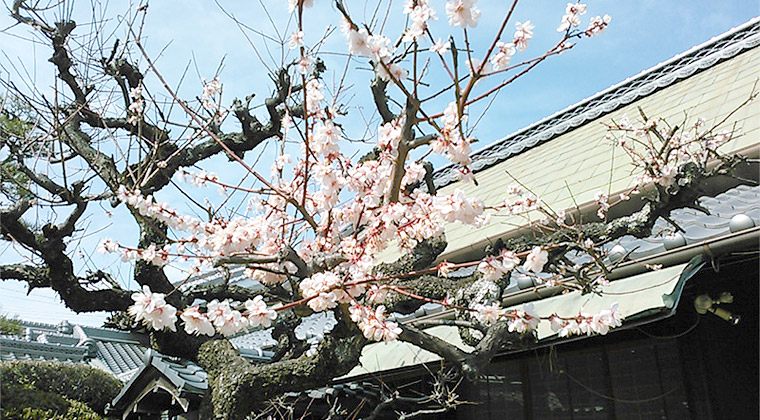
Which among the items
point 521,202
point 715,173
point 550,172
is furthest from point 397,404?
point 715,173

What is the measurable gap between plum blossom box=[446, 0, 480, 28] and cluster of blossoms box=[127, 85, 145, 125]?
305 cm

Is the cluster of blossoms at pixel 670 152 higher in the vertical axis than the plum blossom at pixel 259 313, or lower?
higher

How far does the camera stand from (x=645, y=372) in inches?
165

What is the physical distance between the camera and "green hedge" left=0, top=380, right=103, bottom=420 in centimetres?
523

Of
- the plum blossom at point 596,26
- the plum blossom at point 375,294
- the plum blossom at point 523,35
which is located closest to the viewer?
the plum blossom at point 523,35

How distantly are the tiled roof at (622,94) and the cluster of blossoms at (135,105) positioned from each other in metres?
2.98

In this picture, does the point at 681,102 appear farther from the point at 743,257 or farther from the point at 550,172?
the point at 743,257

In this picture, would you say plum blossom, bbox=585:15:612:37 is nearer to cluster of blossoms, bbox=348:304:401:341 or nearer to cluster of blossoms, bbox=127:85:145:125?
cluster of blossoms, bbox=348:304:401:341

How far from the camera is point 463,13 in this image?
2.11 m

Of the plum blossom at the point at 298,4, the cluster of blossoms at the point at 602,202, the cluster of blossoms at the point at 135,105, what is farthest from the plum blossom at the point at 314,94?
the cluster of blossoms at the point at 602,202

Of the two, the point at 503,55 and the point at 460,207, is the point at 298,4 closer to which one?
the point at 503,55

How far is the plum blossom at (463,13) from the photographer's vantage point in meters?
2.10

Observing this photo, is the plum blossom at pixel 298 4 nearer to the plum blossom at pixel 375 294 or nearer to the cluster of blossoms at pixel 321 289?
the cluster of blossoms at pixel 321 289

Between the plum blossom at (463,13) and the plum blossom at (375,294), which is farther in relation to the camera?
the plum blossom at (375,294)
